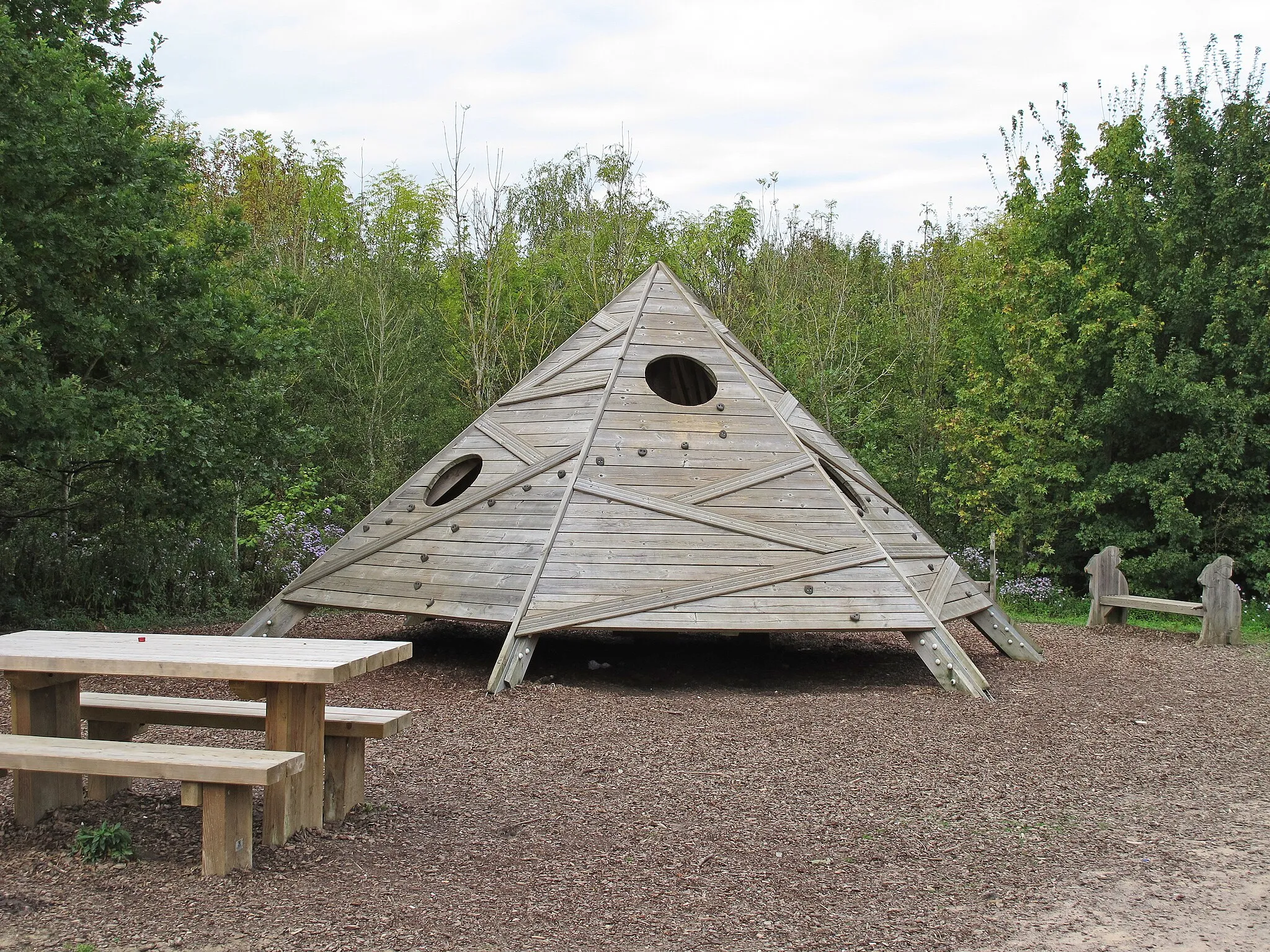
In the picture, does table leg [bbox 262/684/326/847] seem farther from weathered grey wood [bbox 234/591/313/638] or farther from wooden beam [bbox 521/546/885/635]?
weathered grey wood [bbox 234/591/313/638]

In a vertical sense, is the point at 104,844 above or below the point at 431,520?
below

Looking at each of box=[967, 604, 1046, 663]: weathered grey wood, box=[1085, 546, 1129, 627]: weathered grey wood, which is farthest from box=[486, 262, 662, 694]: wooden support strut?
box=[1085, 546, 1129, 627]: weathered grey wood

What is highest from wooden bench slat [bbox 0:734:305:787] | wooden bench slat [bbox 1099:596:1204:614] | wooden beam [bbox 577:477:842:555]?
wooden beam [bbox 577:477:842:555]

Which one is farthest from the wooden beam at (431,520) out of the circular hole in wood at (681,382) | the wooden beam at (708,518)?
the circular hole in wood at (681,382)

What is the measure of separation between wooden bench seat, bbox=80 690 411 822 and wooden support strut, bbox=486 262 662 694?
280 centimetres

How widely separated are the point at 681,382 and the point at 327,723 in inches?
282

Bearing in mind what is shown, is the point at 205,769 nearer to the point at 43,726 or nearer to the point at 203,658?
the point at 203,658

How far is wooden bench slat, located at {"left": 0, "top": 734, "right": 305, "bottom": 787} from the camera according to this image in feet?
13.2

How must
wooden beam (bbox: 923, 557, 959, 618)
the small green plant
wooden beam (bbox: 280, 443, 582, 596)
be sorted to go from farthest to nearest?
wooden beam (bbox: 280, 443, 582, 596) → wooden beam (bbox: 923, 557, 959, 618) → the small green plant

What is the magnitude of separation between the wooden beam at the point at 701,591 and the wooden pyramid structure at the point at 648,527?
0.05ft

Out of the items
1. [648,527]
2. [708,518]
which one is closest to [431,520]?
[648,527]

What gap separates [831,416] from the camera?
61.4 ft

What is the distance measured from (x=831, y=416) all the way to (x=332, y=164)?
11946 mm

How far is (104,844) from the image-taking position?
4.39m
